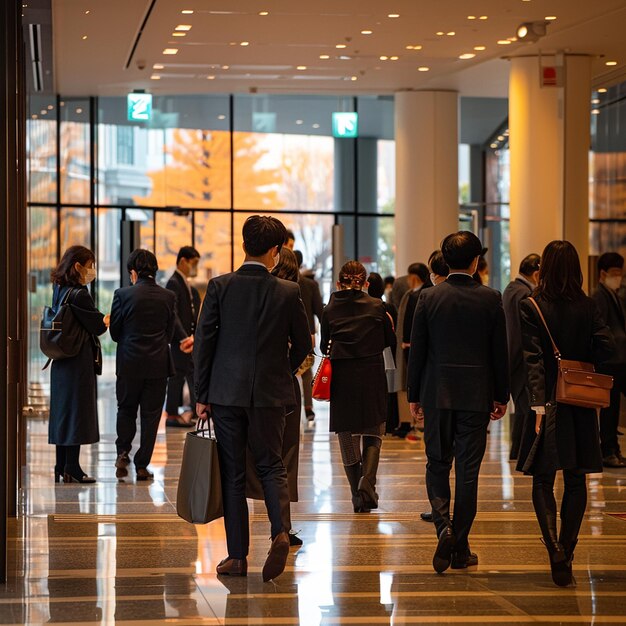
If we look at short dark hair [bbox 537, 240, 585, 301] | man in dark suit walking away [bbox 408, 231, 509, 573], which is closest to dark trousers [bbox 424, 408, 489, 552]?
man in dark suit walking away [bbox 408, 231, 509, 573]

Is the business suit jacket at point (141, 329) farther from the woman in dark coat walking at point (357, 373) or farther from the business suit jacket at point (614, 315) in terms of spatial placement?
the business suit jacket at point (614, 315)

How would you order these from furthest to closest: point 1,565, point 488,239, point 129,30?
point 488,239, point 129,30, point 1,565

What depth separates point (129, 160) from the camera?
63.0 ft

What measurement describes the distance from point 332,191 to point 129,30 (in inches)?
326

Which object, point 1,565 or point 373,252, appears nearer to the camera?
point 1,565

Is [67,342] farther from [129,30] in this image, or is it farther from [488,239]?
[488,239]

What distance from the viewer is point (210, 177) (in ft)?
64.6

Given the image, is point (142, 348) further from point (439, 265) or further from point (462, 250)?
point (462, 250)

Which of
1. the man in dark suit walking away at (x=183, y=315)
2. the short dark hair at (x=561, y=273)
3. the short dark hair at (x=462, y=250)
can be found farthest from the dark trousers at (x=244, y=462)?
the man in dark suit walking away at (x=183, y=315)

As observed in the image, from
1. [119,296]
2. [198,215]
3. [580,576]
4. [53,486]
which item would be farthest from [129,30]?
[580,576]

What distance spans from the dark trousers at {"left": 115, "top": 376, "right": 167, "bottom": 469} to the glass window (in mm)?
10759

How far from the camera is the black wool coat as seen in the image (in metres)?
8.14

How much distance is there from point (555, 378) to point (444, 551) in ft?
3.21

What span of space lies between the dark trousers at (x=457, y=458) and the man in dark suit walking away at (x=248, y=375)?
0.73 meters
